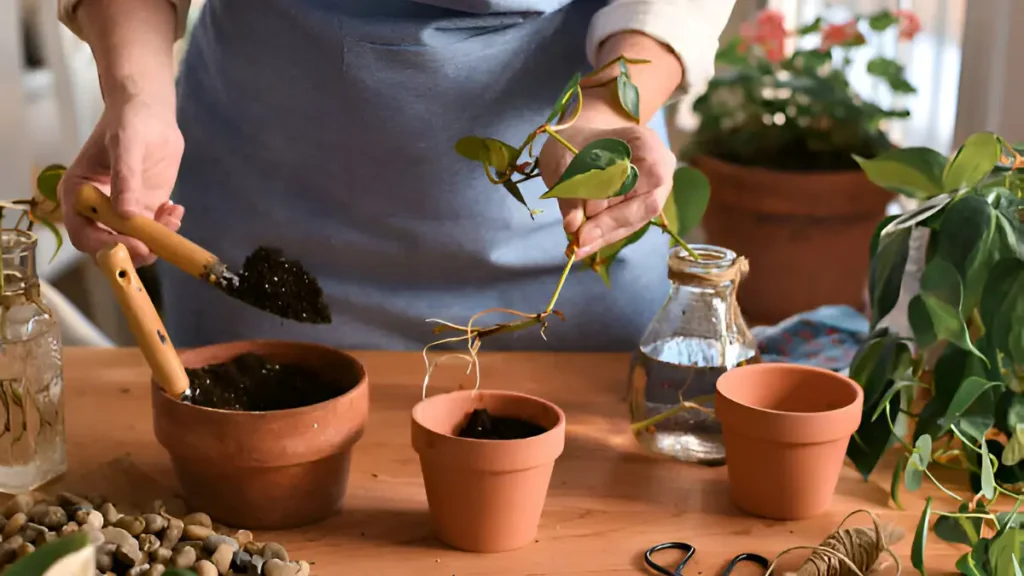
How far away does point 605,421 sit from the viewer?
40.2 inches

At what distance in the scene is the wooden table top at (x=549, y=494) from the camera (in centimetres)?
78

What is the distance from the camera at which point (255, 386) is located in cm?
86

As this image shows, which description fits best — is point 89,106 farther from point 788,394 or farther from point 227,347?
point 788,394

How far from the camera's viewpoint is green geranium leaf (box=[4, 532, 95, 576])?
52cm

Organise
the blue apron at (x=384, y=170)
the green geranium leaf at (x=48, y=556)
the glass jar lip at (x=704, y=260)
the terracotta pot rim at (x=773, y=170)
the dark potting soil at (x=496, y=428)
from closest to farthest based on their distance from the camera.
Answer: the green geranium leaf at (x=48, y=556) → the dark potting soil at (x=496, y=428) → the glass jar lip at (x=704, y=260) → the blue apron at (x=384, y=170) → the terracotta pot rim at (x=773, y=170)

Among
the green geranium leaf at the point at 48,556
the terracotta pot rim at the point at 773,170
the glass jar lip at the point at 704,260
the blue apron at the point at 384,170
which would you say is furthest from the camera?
the terracotta pot rim at the point at 773,170

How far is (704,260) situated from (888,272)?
15 cm

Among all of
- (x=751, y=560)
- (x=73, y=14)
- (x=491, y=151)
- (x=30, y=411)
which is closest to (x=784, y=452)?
(x=751, y=560)

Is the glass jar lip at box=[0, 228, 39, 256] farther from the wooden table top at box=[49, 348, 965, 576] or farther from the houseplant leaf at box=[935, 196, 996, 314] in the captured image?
the houseplant leaf at box=[935, 196, 996, 314]

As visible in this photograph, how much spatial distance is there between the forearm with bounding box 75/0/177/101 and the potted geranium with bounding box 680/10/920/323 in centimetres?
133

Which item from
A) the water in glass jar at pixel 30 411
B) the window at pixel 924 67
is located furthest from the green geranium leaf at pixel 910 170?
the window at pixel 924 67

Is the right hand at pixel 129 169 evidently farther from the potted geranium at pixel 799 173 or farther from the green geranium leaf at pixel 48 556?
the potted geranium at pixel 799 173

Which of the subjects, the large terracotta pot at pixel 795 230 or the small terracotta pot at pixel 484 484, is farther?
the large terracotta pot at pixel 795 230

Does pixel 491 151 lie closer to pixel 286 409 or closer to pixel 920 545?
pixel 286 409
